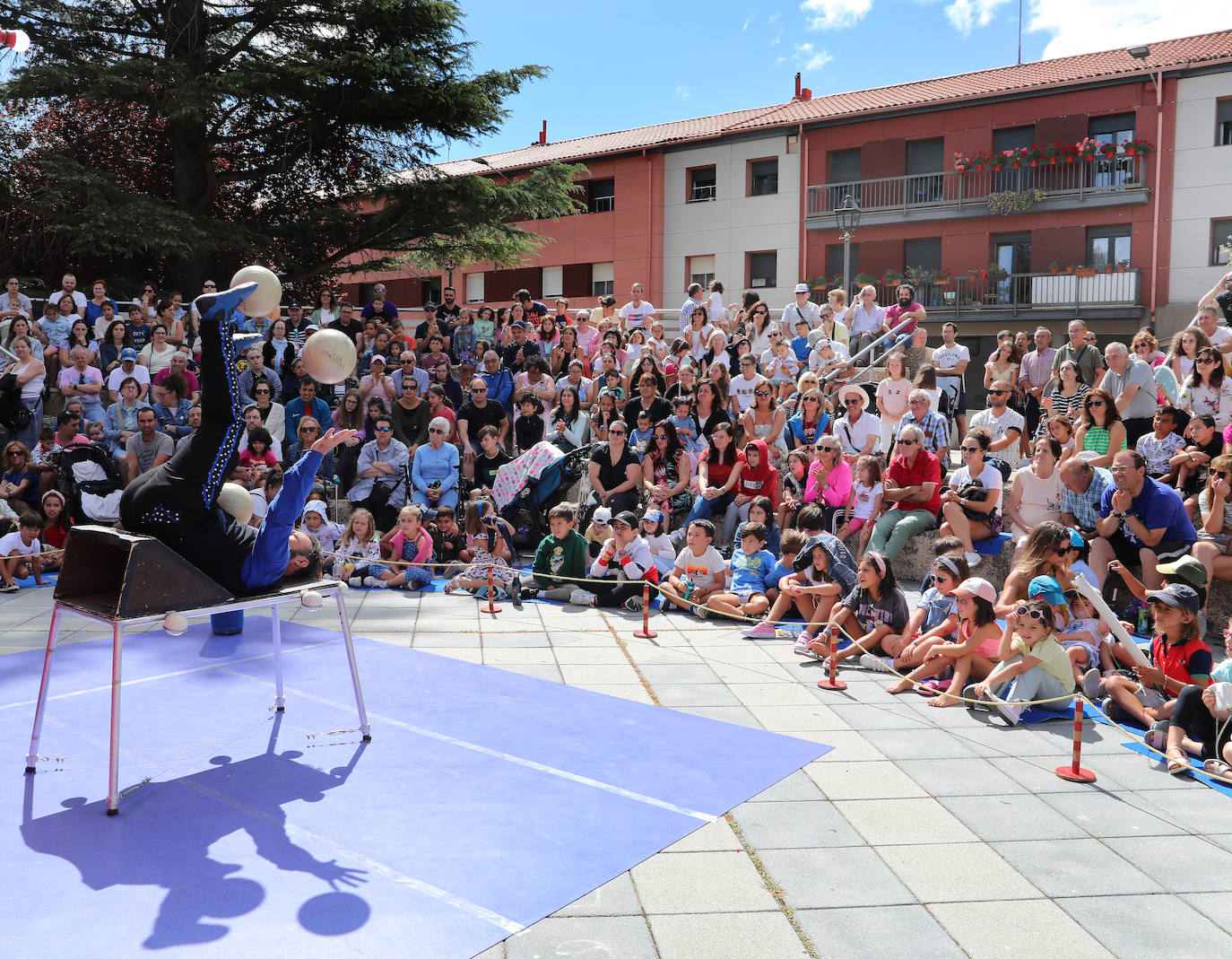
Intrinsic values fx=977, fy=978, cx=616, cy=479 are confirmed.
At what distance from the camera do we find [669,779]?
4961mm

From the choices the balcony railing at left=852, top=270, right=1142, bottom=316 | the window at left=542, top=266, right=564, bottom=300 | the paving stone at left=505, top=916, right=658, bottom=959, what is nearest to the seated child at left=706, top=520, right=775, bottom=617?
the paving stone at left=505, top=916, right=658, bottom=959

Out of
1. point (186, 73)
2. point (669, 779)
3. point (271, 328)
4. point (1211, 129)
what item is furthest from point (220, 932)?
point (1211, 129)

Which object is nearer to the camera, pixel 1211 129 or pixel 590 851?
pixel 590 851

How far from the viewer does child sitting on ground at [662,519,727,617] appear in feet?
28.9

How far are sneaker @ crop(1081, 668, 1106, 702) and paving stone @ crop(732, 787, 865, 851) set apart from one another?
99.4 inches

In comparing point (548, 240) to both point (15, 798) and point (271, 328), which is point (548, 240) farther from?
point (15, 798)

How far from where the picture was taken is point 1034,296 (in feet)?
77.9

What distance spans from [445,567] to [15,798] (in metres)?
5.79

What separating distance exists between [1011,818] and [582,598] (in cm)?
520

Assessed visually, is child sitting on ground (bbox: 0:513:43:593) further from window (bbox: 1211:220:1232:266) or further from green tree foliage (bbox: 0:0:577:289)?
window (bbox: 1211:220:1232:266)

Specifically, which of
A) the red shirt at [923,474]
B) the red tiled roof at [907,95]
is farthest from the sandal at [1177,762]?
the red tiled roof at [907,95]

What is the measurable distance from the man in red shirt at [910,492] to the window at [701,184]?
21402 mm

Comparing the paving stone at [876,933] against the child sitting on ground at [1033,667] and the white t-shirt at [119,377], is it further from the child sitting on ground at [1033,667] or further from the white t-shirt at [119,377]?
the white t-shirt at [119,377]

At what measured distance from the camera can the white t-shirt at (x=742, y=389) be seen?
474 inches
